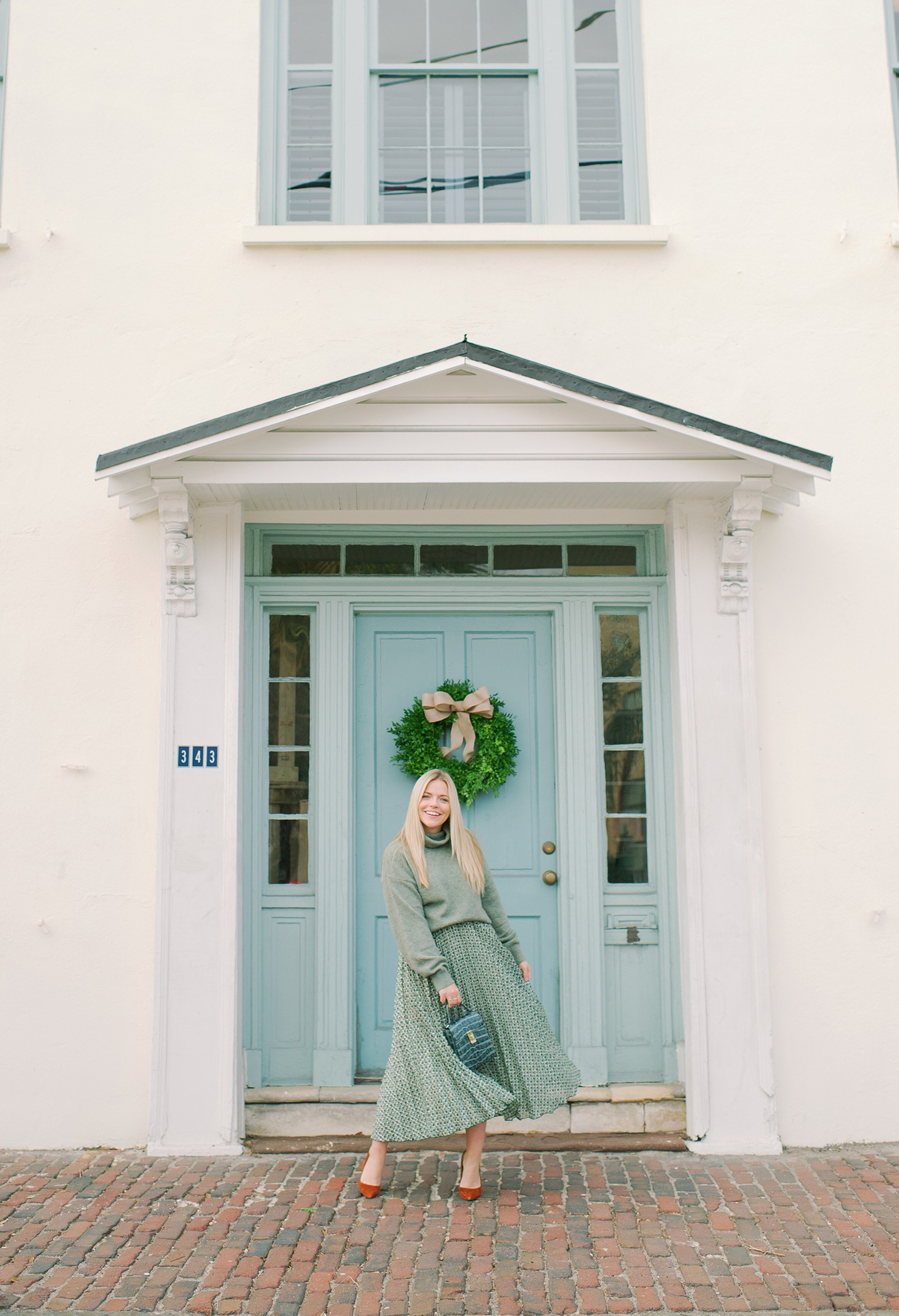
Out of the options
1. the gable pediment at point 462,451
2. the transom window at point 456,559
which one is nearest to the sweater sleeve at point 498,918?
the transom window at point 456,559

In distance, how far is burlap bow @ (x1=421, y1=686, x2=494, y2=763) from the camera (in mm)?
5109

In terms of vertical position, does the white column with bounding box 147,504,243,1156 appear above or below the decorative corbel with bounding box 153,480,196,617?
below

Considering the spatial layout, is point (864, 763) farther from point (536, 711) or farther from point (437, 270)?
point (437, 270)

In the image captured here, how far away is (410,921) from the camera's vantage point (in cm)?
404

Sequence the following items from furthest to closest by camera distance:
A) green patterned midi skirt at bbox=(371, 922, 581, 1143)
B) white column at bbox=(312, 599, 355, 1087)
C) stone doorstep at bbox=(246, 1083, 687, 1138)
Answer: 1. white column at bbox=(312, 599, 355, 1087)
2. stone doorstep at bbox=(246, 1083, 687, 1138)
3. green patterned midi skirt at bbox=(371, 922, 581, 1143)

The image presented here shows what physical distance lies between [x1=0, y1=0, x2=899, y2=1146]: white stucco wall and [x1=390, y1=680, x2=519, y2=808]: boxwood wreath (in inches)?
51.1

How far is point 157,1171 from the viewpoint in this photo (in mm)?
4410

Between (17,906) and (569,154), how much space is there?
498 centimetres

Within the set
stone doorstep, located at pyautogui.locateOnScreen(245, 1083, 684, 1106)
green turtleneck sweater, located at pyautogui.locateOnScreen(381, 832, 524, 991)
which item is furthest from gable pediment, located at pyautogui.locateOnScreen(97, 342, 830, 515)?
stone doorstep, located at pyautogui.locateOnScreen(245, 1083, 684, 1106)

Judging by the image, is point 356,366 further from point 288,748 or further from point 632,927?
point 632,927

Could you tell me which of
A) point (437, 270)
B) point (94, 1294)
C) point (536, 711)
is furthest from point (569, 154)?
point (94, 1294)

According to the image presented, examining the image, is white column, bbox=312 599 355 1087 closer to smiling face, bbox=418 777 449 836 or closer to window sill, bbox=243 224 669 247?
smiling face, bbox=418 777 449 836

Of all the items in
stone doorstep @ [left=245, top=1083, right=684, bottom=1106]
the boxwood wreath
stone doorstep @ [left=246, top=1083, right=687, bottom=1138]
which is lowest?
stone doorstep @ [left=246, top=1083, right=687, bottom=1138]

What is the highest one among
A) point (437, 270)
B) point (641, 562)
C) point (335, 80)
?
point (335, 80)
